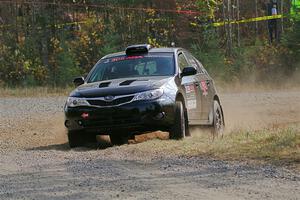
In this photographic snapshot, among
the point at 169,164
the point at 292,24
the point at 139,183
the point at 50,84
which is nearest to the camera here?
the point at 139,183

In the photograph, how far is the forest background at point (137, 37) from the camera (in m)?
30.2

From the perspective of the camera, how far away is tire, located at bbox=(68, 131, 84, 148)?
11.1m

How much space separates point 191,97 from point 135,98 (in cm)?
157

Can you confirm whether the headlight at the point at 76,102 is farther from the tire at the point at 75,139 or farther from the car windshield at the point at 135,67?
the car windshield at the point at 135,67

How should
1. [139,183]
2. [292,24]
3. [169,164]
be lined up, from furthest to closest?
[292,24] → [169,164] → [139,183]

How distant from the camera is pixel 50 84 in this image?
32.7 meters

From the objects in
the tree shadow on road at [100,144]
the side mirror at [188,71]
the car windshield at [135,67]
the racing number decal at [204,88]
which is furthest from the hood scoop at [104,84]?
the racing number decal at [204,88]

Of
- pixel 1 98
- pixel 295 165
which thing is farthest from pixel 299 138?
pixel 1 98

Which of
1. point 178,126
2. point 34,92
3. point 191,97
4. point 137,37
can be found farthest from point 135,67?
point 137,37

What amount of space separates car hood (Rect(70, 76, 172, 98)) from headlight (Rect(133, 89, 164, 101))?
0.07 m

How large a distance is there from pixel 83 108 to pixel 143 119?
99 centimetres

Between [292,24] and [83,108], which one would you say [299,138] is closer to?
[83,108]

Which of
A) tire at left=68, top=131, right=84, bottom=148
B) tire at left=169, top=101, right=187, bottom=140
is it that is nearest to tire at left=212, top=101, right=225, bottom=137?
tire at left=169, top=101, right=187, bottom=140

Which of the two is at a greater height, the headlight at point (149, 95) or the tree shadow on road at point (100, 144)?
the headlight at point (149, 95)
